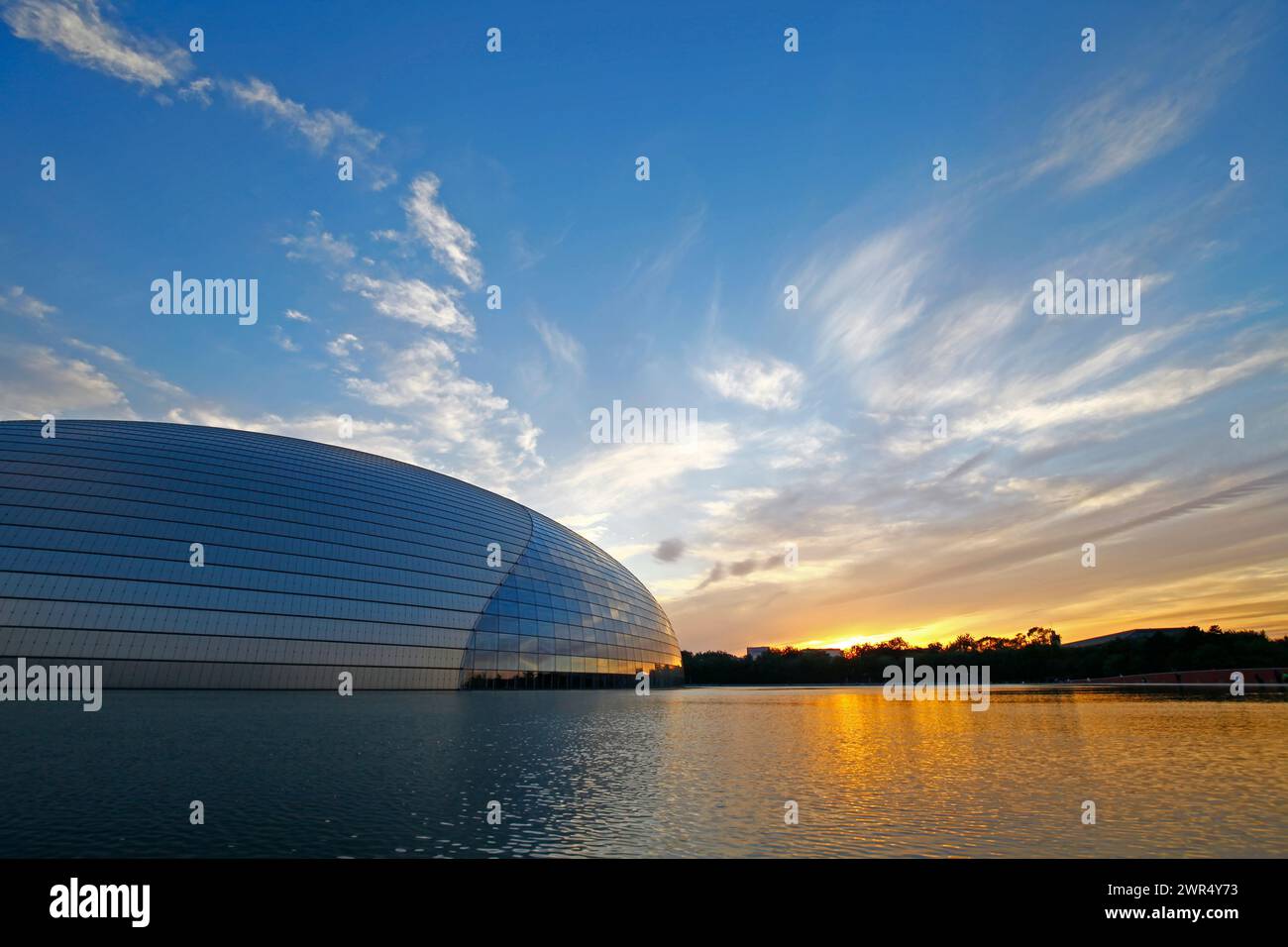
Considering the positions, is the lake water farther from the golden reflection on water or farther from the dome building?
the dome building

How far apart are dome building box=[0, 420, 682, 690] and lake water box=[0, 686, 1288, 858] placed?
1527cm

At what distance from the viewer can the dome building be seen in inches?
1634

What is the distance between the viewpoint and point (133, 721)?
24.6 meters

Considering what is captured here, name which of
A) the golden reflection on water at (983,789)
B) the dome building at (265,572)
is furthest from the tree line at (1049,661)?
the golden reflection on water at (983,789)

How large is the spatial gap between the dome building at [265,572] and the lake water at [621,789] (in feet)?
50.1

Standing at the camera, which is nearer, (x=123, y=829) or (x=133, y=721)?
(x=123, y=829)

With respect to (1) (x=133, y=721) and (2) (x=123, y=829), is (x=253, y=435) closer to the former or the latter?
(1) (x=133, y=721)

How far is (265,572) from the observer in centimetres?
4769

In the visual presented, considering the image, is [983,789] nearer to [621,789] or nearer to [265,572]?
[621,789]

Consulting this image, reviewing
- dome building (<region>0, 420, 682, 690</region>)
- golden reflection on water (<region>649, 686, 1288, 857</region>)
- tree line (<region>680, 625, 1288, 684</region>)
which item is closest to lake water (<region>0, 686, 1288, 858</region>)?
golden reflection on water (<region>649, 686, 1288, 857</region>)

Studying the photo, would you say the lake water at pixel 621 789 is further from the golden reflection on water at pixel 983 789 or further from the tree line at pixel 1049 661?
the tree line at pixel 1049 661

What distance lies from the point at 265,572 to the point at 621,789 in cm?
4161
